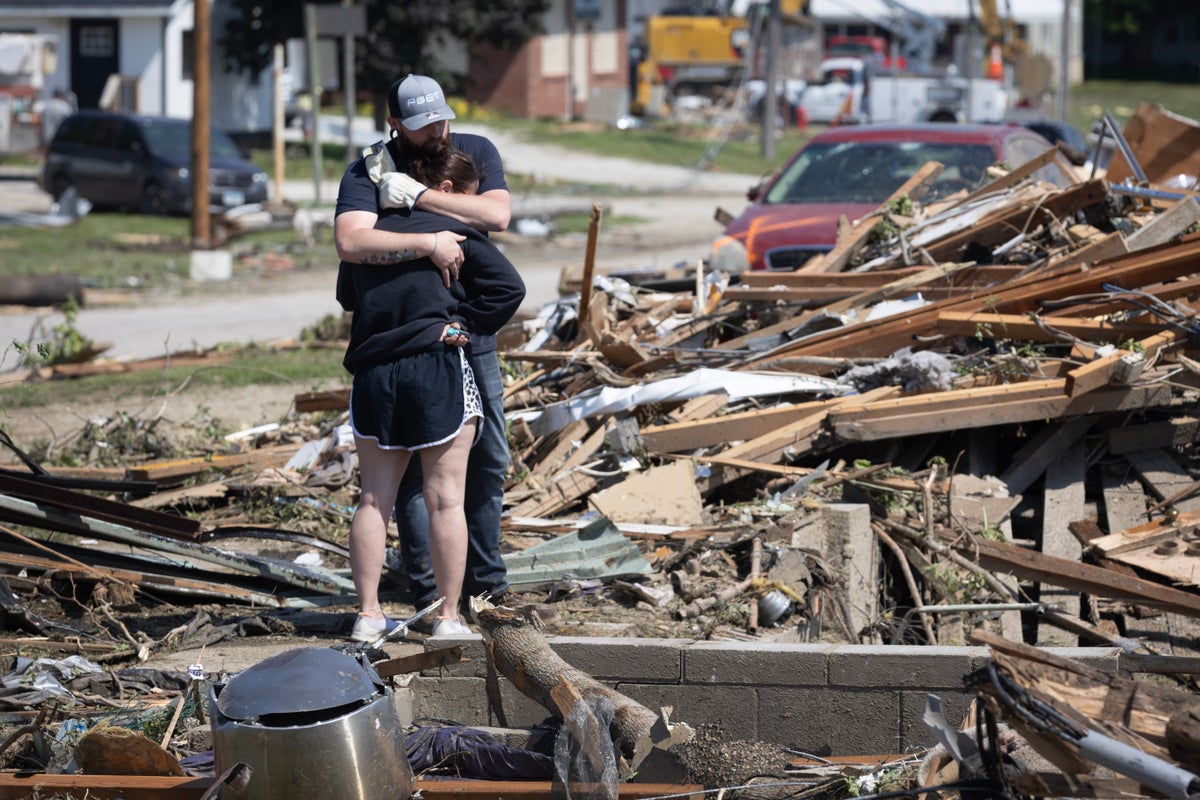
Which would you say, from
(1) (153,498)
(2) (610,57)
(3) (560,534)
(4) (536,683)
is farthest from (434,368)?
(2) (610,57)

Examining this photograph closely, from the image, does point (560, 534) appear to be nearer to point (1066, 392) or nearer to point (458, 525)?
point (458, 525)

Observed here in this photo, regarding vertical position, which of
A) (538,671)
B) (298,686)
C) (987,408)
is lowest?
(538,671)

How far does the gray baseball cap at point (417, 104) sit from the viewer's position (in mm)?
4660

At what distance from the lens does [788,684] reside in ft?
14.7

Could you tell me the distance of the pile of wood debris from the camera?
551 centimetres

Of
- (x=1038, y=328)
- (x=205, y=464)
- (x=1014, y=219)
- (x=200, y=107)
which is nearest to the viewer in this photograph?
(x=1038, y=328)

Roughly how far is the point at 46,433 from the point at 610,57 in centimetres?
4593

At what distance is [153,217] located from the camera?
24516mm

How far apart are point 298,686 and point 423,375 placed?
136 cm

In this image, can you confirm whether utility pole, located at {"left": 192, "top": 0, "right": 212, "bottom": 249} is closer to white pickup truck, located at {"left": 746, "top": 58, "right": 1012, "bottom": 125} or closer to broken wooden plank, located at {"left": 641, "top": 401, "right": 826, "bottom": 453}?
broken wooden plank, located at {"left": 641, "top": 401, "right": 826, "bottom": 453}

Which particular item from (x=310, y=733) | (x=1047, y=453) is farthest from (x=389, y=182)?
(x=1047, y=453)

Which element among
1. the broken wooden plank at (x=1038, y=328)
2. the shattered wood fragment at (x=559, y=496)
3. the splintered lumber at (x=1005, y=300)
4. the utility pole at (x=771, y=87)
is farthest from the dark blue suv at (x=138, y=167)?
the broken wooden plank at (x=1038, y=328)

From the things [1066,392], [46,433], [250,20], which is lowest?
[46,433]

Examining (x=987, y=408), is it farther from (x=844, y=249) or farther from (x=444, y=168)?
(x=444, y=168)
